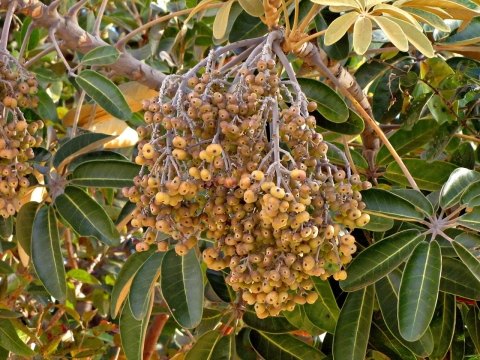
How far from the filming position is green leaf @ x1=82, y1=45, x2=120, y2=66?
1.62 metres

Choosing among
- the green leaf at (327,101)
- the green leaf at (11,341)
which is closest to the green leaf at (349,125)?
the green leaf at (327,101)

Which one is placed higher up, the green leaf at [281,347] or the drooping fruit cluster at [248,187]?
the drooping fruit cluster at [248,187]

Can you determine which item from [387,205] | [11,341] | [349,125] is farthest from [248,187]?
[11,341]

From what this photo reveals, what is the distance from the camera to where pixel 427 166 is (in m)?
1.71

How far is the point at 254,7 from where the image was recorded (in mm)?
1412

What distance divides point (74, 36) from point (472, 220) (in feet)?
3.40

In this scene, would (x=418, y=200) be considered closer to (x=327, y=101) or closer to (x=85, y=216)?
(x=327, y=101)

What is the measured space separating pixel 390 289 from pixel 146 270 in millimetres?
548

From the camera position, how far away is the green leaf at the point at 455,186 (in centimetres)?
142

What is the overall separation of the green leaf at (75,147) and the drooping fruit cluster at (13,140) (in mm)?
173

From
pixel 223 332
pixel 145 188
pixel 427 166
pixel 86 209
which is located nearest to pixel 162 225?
pixel 145 188

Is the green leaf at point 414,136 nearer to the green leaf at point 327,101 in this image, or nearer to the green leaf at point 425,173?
the green leaf at point 425,173

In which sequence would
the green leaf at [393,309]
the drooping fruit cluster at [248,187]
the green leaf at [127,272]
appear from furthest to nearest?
the green leaf at [127,272] → the green leaf at [393,309] → the drooping fruit cluster at [248,187]

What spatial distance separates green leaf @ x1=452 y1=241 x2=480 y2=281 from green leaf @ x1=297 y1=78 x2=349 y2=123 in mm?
351
